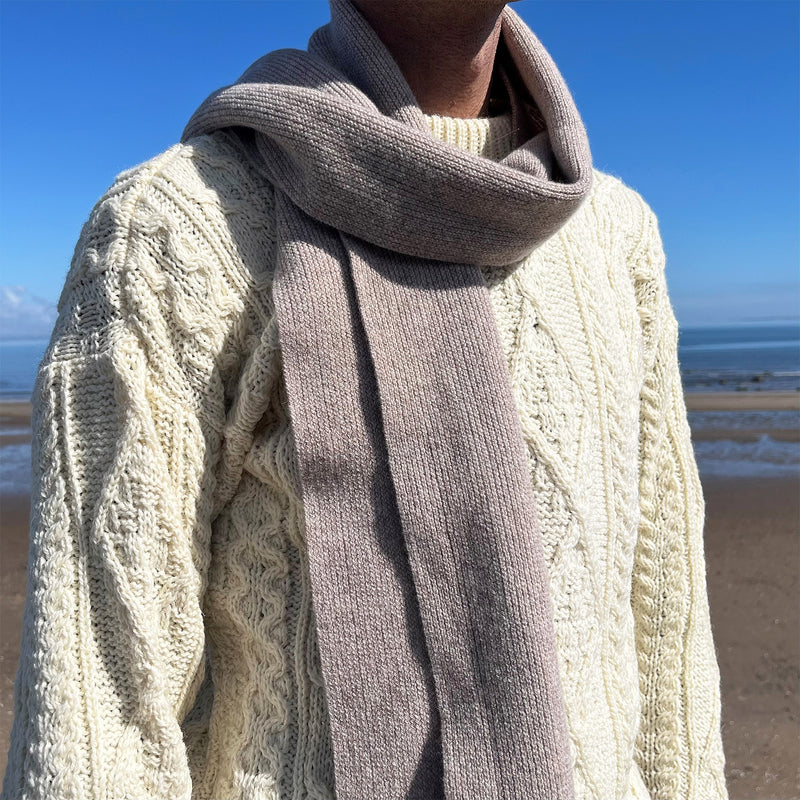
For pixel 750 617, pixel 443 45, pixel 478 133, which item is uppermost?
pixel 443 45

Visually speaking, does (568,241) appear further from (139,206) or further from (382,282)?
(139,206)

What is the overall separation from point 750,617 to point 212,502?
17.4 ft

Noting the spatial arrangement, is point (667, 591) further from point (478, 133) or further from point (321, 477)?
point (478, 133)

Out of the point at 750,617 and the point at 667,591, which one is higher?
the point at 667,591

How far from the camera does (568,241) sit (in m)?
1.20

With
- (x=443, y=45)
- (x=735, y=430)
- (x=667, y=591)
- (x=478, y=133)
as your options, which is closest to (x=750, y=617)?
(x=667, y=591)

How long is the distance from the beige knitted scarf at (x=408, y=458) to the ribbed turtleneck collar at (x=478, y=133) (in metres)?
0.19

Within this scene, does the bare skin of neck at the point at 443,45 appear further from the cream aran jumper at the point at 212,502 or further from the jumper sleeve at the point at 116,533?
the jumper sleeve at the point at 116,533

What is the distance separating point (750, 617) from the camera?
17.7 feet

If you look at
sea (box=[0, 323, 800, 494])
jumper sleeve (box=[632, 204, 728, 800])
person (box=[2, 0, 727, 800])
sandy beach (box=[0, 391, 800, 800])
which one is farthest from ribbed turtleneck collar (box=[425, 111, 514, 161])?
sandy beach (box=[0, 391, 800, 800])

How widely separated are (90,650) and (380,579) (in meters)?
0.34

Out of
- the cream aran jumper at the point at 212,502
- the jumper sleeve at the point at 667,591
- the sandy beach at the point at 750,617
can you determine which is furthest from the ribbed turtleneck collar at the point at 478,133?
the sandy beach at the point at 750,617

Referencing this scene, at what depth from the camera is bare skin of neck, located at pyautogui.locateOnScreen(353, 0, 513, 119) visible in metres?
1.13

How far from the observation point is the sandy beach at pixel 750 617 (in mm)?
3930
